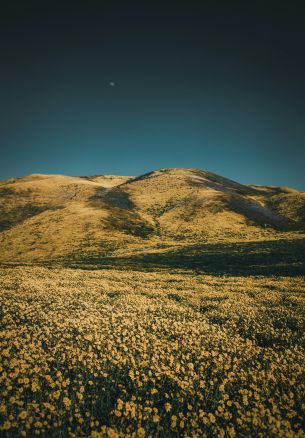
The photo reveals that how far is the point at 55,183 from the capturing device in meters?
134

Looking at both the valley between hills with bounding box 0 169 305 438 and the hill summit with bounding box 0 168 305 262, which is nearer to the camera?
the valley between hills with bounding box 0 169 305 438

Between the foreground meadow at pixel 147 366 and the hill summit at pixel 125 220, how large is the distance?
32588mm

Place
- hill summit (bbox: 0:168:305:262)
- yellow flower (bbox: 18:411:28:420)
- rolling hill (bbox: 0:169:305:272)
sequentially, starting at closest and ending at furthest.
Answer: yellow flower (bbox: 18:411:28:420)
rolling hill (bbox: 0:169:305:272)
hill summit (bbox: 0:168:305:262)

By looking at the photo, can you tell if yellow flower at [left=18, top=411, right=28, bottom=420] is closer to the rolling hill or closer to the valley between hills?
the valley between hills

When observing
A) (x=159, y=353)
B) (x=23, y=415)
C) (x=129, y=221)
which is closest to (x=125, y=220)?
(x=129, y=221)

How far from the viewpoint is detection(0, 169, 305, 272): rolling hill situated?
178ft

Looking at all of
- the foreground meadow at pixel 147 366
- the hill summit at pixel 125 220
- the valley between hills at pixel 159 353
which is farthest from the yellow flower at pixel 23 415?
the hill summit at pixel 125 220

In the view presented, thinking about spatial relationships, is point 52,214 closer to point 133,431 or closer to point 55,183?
point 55,183

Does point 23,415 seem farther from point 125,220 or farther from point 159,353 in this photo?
point 125,220

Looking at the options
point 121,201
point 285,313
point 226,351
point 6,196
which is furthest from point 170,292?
point 6,196

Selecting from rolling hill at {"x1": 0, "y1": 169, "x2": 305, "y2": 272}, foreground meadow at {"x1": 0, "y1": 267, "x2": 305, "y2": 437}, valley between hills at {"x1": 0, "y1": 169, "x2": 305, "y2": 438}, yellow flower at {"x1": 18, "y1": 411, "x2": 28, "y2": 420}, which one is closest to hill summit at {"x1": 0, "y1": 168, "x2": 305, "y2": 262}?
rolling hill at {"x1": 0, "y1": 169, "x2": 305, "y2": 272}

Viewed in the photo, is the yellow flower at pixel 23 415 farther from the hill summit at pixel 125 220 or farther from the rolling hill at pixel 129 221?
the hill summit at pixel 125 220

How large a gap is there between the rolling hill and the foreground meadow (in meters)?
29.1

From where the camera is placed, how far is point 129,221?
261 feet
